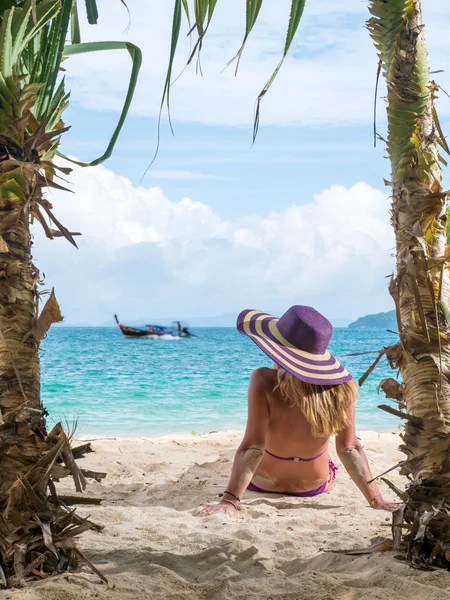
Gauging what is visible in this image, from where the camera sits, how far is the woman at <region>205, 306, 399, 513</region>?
3082 millimetres

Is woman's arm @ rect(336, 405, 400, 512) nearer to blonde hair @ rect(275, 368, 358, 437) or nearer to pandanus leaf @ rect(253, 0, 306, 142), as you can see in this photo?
blonde hair @ rect(275, 368, 358, 437)

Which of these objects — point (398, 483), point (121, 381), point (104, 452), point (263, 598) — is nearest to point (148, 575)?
point (263, 598)

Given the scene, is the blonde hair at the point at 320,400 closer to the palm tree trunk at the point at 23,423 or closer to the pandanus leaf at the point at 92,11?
the palm tree trunk at the point at 23,423

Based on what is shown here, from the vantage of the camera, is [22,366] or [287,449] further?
[287,449]

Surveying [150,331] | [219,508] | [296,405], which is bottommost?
[150,331]

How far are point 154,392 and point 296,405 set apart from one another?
12195 millimetres

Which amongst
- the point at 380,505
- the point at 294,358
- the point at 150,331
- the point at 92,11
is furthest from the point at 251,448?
the point at 150,331

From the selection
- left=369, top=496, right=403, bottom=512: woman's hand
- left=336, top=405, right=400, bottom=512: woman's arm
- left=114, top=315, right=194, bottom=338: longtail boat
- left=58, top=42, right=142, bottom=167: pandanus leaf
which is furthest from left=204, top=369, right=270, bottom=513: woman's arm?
left=114, top=315, right=194, bottom=338: longtail boat

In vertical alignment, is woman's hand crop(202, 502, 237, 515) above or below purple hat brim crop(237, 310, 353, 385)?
below

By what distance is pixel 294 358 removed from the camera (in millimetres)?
3117

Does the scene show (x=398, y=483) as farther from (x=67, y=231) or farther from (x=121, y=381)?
(x=121, y=381)

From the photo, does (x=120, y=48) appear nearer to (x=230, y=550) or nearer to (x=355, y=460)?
(x=230, y=550)

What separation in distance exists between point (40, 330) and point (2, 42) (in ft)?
3.03

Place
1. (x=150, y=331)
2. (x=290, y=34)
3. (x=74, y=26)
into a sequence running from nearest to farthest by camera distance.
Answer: (x=290, y=34) < (x=74, y=26) < (x=150, y=331)
